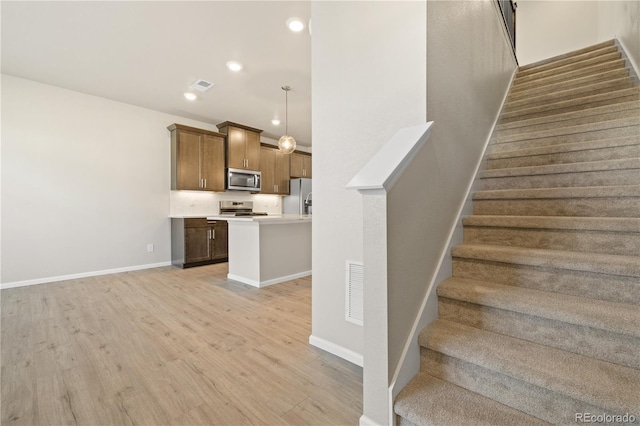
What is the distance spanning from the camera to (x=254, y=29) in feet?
9.00

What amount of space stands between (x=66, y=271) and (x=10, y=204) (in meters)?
1.12

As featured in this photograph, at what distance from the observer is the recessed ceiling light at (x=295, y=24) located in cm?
263

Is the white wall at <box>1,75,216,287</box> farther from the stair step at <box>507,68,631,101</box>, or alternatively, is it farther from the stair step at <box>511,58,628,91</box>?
the stair step at <box>511,58,628,91</box>

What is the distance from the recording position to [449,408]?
1098mm

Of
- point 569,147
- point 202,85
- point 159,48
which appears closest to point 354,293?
point 569,147

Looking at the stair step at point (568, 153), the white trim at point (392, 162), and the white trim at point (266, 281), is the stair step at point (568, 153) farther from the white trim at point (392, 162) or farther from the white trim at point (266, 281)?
the white trim at point (266, 281)

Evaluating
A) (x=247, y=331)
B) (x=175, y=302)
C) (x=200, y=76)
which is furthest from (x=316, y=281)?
(x=200, y=76)

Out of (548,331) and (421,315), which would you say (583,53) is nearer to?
(548,331)

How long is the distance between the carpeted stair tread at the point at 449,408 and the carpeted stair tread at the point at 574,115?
105 inches

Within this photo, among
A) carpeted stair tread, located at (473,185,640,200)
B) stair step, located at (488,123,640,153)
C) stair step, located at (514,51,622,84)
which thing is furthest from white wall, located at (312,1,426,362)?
stair step, located at (514,51,622,84)

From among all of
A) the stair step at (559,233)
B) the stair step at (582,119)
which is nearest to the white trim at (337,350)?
the stair step at (559,233)

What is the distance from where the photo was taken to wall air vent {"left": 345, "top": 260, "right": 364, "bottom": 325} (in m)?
1.76

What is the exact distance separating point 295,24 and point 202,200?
12.8 feet

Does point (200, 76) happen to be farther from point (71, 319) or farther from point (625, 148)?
point (625, 148)
